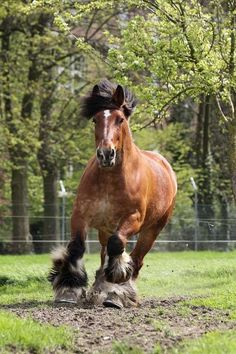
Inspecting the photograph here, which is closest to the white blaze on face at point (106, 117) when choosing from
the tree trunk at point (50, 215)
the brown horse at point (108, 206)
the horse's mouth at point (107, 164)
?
the brown horse at point (108, 206)

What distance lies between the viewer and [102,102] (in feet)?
32.2

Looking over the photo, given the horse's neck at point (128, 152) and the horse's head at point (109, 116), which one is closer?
the horse's head at point (109, 116)

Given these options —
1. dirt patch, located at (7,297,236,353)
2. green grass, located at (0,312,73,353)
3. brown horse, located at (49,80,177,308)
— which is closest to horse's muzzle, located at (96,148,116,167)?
brown horse, located at (49,80,177,308)

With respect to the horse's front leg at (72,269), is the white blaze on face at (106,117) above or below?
above

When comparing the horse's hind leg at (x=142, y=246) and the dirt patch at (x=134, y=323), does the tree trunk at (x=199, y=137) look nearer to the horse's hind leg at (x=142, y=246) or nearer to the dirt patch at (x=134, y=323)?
the horse's hind leg at (x=142, y=246)

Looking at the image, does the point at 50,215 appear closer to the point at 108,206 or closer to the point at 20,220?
the point at 20,220

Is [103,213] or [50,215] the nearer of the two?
[103,213]

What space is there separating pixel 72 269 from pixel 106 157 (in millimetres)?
1414

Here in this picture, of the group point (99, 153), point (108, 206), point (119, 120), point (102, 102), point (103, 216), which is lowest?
point (103, 216)

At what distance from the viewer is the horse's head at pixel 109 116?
904 centimetres

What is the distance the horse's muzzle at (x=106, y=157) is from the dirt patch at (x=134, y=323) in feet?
5.42

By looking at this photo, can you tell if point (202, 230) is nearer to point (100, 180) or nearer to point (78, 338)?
point (100, 180)

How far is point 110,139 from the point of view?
9195mm

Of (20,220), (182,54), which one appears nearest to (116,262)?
(182,54)
